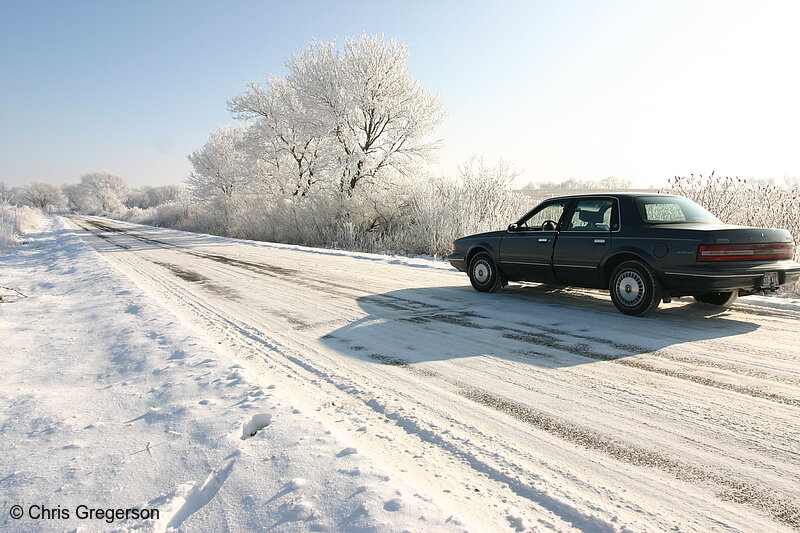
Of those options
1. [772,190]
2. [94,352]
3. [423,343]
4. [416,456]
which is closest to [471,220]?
[772,190]

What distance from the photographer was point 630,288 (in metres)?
5.72

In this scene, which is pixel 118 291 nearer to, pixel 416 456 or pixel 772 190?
pixel 416 456

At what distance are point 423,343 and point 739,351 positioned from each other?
9.73ft

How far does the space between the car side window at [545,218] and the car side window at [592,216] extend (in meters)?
0.25

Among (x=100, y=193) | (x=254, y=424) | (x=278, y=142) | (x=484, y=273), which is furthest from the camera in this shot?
(x=100, y=193)

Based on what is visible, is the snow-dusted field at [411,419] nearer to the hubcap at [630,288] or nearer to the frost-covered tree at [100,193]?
the hubcap at [630,288]

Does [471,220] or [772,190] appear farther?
[471,220]

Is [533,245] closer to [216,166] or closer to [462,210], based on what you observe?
[462,210]

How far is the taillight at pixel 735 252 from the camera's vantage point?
5.13 m

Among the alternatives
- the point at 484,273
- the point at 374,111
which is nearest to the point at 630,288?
the point at 484,273

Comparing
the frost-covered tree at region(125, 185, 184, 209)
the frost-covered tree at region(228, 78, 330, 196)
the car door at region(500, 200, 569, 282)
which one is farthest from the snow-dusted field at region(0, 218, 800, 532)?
the frost-covered tree at region(125, 185, 184, 209)

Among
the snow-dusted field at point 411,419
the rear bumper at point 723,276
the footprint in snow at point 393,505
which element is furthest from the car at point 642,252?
the footprint in snow at point 393,505

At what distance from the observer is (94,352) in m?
4.59

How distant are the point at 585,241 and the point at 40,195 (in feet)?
535
